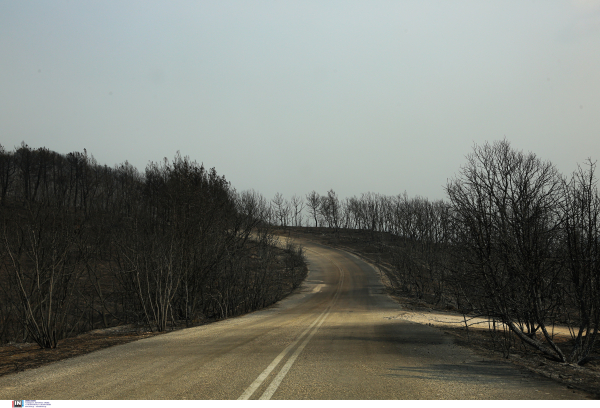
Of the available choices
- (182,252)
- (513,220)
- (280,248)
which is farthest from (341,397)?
(280,248)

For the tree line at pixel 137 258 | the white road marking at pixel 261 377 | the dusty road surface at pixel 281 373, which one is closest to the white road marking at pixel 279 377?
the dusty road surface at pixel 281 373

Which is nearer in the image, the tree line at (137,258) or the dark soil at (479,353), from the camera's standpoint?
the dark soil at (479,353)

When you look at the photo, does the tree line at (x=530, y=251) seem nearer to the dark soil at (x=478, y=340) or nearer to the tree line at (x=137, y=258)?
the dark soil at (x=478, y=340)

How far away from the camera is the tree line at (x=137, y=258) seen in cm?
1316

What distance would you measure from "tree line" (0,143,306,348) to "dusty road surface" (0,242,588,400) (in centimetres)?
430

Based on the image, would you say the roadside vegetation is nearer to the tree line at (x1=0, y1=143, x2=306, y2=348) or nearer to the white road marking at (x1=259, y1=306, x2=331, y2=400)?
the tree line at (x1=0, y1=143, x2=306, y2=348)

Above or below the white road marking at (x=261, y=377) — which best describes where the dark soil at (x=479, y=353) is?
below

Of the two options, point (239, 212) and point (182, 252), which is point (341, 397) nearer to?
point (182, 252)

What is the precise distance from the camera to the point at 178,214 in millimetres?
20844

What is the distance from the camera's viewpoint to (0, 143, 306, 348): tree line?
1316 centimetres

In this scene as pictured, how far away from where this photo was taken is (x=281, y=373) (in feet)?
23.2

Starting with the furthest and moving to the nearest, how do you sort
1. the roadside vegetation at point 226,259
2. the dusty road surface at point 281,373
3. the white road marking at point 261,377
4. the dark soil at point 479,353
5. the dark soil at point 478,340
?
1. the roadside vegetation at point 226,259
2. the dark soil at point 478,340
3. the dark soil at point 479,353
4. the dusty road surface at point 281,373
5. the white road marking at point 261,377

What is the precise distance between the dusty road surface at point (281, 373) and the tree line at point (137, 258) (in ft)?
14.1

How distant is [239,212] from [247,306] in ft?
22.0
